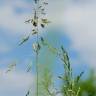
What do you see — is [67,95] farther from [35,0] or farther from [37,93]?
[35,0]

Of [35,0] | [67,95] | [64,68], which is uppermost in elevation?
[35,0]

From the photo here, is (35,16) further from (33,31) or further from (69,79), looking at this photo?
(69,79)

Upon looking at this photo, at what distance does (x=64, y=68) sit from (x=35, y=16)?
46 centimetres

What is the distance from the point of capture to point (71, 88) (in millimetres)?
3670

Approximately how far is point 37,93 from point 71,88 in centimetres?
28

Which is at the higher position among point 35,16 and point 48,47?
point 35,16

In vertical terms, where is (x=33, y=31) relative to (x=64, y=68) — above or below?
above

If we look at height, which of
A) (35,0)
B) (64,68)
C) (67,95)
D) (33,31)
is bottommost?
(67,95)

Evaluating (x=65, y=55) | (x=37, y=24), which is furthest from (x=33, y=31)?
(x=65, y=55)

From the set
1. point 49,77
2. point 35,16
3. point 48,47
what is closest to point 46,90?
point 49,77

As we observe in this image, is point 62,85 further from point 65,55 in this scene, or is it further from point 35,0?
point 35,0

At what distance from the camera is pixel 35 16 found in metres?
3.66

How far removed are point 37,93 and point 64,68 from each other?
0.33 metres

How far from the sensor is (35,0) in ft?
12.3
